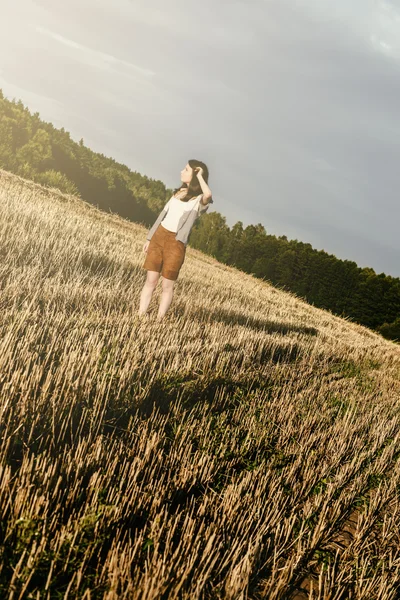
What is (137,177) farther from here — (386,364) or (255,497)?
(255,497)

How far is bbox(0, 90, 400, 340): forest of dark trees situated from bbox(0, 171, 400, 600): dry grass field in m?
31.8

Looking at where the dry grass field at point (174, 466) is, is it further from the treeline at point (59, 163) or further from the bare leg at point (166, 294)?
the treeline at point (59, 163)

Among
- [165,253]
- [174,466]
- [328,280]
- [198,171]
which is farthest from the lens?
[328,280]

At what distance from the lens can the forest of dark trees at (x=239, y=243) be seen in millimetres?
37656

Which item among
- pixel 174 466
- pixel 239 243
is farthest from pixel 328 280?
pixel 174 466

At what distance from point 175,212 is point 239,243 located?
43.6 m

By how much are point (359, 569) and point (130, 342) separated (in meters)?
2.98

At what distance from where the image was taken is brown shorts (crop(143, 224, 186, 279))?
19.6 ft

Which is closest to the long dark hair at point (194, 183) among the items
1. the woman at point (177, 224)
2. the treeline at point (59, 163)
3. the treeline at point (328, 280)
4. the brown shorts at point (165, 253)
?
the woman at point (177, 224)

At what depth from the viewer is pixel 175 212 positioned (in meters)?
5.94

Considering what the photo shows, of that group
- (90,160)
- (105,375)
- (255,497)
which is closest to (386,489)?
(255,497)

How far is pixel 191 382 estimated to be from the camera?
4.53 metres

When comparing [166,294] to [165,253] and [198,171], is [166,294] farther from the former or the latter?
[198,171]

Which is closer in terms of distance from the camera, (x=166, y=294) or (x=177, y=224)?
(x=177, y=224)
